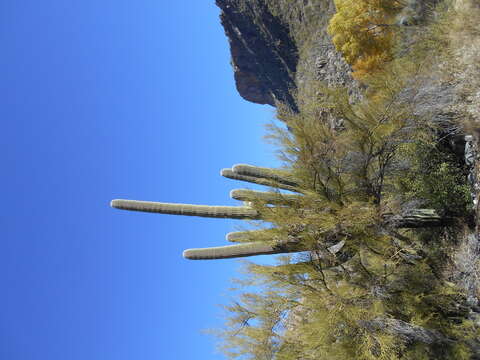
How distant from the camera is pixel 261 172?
941cm

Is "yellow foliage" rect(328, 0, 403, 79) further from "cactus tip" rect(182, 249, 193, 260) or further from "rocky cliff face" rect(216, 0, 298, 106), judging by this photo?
"cactus tip" rect(182, 249, 193, 260)

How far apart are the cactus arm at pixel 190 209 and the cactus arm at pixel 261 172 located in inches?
36.5

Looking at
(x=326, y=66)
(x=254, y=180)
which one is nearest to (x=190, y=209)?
(x=254, y=180)

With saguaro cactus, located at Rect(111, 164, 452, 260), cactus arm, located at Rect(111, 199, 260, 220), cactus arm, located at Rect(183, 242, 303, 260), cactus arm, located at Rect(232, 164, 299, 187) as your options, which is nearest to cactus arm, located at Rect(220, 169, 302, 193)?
saguaro cactus, located at Rect(111, 164, 452, 260)

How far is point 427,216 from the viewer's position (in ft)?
28.1

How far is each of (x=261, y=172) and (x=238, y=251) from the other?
78.0 inches

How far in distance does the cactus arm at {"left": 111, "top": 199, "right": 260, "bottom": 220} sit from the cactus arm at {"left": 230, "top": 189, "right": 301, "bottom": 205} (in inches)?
11.2

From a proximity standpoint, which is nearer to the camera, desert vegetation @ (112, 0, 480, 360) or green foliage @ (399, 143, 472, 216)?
desert vegetation @ (112, 0, 480, 360)

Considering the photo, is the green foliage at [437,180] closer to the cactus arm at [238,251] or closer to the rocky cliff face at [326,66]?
the rocky cliff face at [326,66]

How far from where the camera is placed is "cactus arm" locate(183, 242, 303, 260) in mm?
8112

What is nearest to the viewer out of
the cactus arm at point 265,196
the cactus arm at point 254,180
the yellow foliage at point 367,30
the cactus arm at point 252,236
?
the cactus arm at point 252,236

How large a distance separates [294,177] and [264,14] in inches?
577

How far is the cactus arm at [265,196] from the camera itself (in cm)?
833

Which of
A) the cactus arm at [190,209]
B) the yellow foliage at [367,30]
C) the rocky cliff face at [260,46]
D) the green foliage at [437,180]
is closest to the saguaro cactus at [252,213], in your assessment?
the cactus arm at [190,209]
